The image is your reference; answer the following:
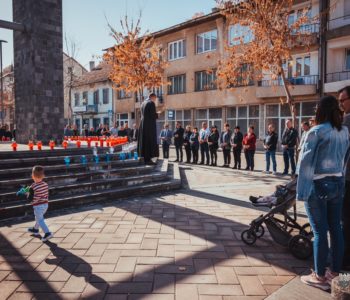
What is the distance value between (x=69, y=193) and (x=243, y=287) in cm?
471

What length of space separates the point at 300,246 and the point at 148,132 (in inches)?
246

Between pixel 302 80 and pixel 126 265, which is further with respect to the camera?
pixel 302 80

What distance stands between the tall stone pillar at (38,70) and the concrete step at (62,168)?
5.02 meters

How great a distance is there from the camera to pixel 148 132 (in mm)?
9750

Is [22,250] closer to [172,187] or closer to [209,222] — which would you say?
[209,222]

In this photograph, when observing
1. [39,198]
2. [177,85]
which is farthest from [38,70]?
[177,85]

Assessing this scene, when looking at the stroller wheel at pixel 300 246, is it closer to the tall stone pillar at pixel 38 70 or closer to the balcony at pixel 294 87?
the tall stone pillar at pixel 38 70

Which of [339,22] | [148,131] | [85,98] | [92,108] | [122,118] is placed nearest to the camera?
[148,131]

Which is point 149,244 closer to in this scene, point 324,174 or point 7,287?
point 7,287

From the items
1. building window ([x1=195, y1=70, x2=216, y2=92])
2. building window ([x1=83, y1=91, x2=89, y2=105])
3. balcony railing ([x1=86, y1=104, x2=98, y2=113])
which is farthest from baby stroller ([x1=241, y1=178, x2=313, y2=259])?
building window ([x1=83, y1=91, x2=89, y2=105])

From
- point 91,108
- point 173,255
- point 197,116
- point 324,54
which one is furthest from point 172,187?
point 91,108

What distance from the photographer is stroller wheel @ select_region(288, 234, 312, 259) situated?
418 cm

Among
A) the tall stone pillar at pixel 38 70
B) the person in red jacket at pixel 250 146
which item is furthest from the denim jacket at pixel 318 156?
the tall stone pillar at pixel 38 70

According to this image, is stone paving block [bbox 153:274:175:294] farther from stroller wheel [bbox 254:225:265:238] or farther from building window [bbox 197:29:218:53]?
building window [bbox 197:29:218:53]
